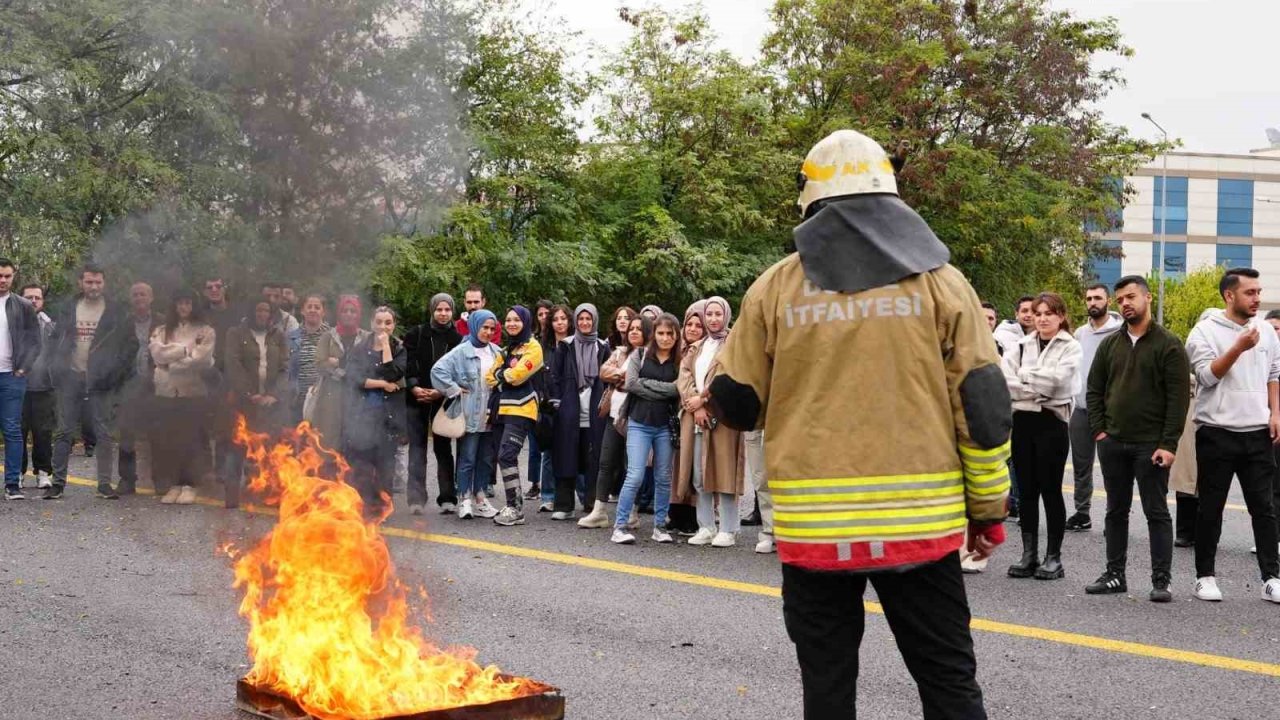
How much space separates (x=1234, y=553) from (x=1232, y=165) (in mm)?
94728

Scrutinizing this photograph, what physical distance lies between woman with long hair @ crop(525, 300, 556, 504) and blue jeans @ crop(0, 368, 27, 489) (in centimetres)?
445

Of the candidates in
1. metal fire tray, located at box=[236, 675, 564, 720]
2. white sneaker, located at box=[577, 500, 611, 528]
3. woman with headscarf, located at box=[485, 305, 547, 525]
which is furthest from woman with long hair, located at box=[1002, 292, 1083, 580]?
metal fire tray, located at box=[236, 675, 564, 720]

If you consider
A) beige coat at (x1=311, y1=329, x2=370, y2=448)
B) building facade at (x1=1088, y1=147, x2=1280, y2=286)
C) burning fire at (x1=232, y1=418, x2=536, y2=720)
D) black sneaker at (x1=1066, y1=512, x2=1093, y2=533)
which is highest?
building facade at (x1=1088, y1=147, x2=1280, y2=286)

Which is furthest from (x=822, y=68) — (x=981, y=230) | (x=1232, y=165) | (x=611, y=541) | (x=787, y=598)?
(x=1232, y=165)

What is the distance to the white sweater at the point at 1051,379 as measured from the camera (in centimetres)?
804

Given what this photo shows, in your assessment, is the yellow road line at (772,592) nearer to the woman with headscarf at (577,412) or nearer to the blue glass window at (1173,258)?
the woman with headscarf at (577,412)

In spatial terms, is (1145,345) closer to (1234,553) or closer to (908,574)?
(1234,553)

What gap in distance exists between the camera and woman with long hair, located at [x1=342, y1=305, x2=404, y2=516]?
8.52m

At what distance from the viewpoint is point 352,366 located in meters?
8.86

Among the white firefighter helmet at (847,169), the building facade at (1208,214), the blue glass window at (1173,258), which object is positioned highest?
the building facade at (1208,214)

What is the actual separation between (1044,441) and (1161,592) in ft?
4.05

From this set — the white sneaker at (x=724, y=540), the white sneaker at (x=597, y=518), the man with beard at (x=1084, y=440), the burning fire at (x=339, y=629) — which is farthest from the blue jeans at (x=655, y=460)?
the burning fire at (x=339, y=629)

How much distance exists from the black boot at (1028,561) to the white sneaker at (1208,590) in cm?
99

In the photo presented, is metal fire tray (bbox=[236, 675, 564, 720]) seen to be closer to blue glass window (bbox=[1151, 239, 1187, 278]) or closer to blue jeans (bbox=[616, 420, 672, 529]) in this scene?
blue jeans (bbox=[616, 420, 672, 529])
